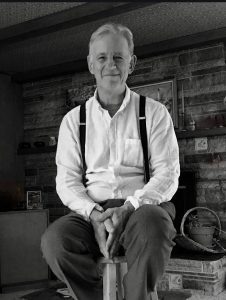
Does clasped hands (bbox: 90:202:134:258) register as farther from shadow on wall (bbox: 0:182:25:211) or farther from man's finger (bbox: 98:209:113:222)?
shadow on wall (bbox: 0:182:25:211)

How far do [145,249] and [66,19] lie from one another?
2598 mm

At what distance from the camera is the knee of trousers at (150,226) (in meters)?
1.47

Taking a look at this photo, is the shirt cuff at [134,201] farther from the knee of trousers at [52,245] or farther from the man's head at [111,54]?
the man's head at [111,54]

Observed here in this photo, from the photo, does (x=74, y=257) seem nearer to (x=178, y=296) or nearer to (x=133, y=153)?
(x=133, y=153)

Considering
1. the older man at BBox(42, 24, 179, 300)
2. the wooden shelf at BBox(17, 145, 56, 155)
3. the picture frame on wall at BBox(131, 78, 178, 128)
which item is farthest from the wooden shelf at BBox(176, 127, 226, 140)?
the older man at BBox(42, 24, 179, 300)

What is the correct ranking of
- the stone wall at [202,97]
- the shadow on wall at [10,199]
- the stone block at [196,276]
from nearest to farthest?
the stone block at [196,276] < the stone wall at [202,97] < the shadow on wall at [10,199]

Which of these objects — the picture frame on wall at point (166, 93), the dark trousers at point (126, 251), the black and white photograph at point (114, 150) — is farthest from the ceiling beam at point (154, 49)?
the dark trousers at point (126, 251)

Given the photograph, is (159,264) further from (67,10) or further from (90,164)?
(67,10)

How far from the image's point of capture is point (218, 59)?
4.25 meters

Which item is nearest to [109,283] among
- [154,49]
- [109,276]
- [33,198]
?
[109,276]

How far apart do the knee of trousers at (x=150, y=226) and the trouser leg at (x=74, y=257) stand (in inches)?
7.5

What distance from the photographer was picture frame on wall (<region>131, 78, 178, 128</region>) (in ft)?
14.4

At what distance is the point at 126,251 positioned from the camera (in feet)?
4.94

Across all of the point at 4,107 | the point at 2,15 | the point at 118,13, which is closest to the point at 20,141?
the point at 4,107
